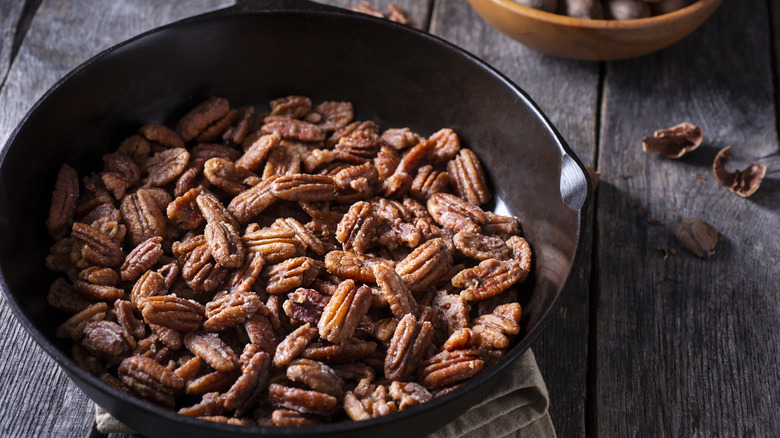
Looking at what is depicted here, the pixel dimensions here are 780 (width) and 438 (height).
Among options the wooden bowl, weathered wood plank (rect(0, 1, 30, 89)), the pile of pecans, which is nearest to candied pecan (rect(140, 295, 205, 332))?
the pile of pecans

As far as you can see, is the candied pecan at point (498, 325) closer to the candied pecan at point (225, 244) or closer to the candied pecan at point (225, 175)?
the candied pecan at point (225, 244)

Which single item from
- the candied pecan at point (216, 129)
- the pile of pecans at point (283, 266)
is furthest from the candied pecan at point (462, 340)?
the candied pecan at point (216, 129)

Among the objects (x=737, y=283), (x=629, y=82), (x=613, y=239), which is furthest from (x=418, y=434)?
(x=629, y=82)

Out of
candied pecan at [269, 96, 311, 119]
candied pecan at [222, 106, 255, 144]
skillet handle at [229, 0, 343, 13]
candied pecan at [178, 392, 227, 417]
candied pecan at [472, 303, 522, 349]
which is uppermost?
skillet handle at [229, 0, 343, 13]

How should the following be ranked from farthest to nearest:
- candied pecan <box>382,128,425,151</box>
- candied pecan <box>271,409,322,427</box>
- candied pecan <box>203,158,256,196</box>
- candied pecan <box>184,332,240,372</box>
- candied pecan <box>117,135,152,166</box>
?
1. candied pecan <box>382,128,425,151</box>
2. candied pecan <box>117,135,152,166</box>
3. candied pecan <box>203,158,256,196</box>
4. candied pecan <box>184,332,240,372</box>
5. candied pecan <box>271,409,322,427</box>

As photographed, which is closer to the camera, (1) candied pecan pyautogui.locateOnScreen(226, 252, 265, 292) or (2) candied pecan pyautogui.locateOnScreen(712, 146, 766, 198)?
(1) candied pecan pyautogui.locateOnScreen(226, 252, 265, 292)

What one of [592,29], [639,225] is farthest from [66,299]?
[592,29]

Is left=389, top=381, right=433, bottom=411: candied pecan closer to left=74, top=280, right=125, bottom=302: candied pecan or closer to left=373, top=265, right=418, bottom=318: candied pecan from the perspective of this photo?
left=373, top=265, right=418, bottom=318: candied pecan
